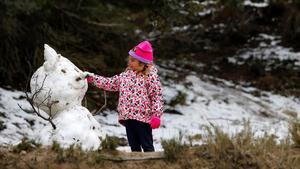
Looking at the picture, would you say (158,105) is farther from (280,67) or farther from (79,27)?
(280,67)

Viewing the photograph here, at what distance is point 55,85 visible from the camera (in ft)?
16.9

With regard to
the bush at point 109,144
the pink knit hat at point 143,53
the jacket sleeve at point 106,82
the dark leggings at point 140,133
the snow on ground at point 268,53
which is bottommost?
the bush at point 109,144

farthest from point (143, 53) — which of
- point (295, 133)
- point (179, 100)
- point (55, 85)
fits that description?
point (179, 100)

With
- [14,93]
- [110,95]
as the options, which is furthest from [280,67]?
[14,93]

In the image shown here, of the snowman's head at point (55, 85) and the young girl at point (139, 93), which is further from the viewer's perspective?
the young girl at point (139, 93)

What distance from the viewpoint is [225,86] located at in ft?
44.4

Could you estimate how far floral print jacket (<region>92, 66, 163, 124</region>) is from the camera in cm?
548

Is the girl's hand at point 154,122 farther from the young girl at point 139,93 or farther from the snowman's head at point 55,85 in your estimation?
the snowman's head at point 55,85

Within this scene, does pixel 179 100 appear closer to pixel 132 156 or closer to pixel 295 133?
pixel 295 133

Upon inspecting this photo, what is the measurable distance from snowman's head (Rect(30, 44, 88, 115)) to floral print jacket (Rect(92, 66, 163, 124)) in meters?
0.31

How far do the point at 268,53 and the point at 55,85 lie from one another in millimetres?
11288

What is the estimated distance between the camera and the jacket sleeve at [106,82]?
5.50 metres

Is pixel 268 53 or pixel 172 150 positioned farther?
pixel 268 53

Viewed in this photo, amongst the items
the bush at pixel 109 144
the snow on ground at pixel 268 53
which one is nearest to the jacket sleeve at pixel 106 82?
the bush at pixel 109 144
